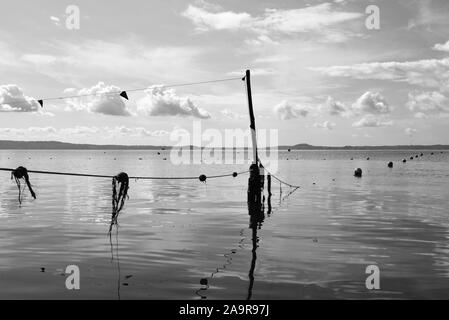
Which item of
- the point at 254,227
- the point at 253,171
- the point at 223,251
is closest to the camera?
the point at 223,251

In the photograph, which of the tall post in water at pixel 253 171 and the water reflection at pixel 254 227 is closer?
the water reflection at pixel 254 227

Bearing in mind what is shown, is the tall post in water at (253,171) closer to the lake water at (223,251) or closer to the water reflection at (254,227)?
the water reflection at (254,227)

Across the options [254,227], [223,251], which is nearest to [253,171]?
[254,227]

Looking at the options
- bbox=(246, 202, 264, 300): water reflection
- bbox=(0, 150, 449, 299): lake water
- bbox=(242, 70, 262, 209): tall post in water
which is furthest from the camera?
bbox=(242, 70, 262, 209): tall post in water

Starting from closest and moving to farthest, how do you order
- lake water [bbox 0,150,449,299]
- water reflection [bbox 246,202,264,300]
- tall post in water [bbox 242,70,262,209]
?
lake water [bbox 0,150,449,299] → water reflection [bbox 246,202,264,300] → tall post in water [bbox 242,70,262,209]

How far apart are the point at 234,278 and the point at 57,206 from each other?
81.7 ft

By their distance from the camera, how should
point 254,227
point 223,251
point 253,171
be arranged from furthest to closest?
point 253,171 → point 254,227 → point 223,251

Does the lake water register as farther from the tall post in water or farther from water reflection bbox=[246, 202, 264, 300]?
the tall post in water

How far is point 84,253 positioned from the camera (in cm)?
1831

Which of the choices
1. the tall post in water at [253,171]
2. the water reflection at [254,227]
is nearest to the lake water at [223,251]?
the water reflection at [254,227]

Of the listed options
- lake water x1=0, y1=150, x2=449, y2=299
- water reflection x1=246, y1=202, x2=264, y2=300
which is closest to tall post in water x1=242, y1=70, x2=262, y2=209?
water reflection x1=246, y1=202, x2=264, y2=300

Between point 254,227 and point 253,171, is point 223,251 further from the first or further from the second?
point 253,171

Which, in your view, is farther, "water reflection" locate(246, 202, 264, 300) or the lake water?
"water reflection" locate(246, 202, 264, 300)

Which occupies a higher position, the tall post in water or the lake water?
the tall post in water
